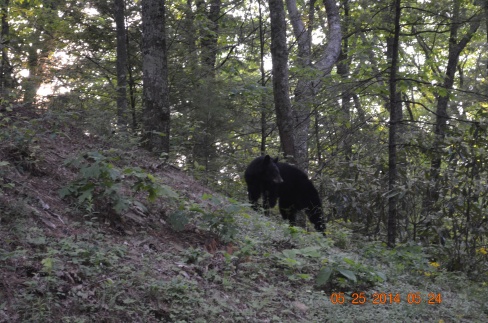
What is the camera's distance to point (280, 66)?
11289 millimetres

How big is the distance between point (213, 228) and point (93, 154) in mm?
1828

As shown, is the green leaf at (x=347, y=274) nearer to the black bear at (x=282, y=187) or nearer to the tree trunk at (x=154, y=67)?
the tree trunk at (x=154, y=67)

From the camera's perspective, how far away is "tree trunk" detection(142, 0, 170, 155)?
9914mm

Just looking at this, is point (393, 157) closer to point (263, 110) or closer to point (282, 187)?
point (282, 187)

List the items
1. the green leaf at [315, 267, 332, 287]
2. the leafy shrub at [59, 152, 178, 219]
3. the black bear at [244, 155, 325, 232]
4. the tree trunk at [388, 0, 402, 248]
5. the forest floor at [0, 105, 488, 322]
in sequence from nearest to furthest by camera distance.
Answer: the forest floor at [0, 105, 488, 322]
the leafy shrub at [59, 152, 178, 219]
the green leaf at [315, 267, 332, 287]
the tree trunk at [388, 0, 402, 248]
the black bear at [244, 155, 325, 232]

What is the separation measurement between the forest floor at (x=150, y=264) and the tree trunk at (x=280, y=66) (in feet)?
A: 12.3

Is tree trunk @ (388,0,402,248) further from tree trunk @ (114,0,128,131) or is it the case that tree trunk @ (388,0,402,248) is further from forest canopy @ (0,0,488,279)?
tree trunk @ (114,0,128,131)

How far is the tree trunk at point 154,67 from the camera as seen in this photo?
991 cm

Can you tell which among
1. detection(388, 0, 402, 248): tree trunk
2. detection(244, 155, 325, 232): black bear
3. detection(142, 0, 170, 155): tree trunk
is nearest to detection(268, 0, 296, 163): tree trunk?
detection(244, 155, 325, 232): black bear

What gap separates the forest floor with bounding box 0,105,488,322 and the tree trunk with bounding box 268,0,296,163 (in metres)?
3.76
